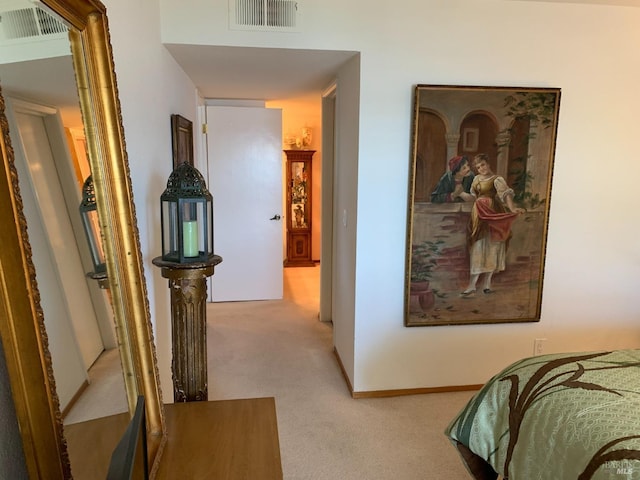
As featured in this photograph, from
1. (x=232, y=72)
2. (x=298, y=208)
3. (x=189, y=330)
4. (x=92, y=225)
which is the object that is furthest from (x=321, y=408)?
(x=298, y=208)

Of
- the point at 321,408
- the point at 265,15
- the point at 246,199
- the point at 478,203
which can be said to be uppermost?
the point at 265,15

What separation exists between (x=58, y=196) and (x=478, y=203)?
7.65ft

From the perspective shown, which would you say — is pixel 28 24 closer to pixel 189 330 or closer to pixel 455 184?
pixel 189 330

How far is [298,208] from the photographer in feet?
20.4

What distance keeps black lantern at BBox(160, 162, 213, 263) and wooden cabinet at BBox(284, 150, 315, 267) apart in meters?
A: 4.40

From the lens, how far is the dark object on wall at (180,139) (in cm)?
270

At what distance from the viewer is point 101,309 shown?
3.32ft

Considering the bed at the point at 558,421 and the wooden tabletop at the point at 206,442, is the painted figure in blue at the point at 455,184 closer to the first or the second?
the bed at the point at 558,421

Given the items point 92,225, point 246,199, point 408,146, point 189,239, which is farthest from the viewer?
point 246,199

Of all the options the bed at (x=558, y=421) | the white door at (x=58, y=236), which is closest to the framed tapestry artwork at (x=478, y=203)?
the bed at (x=558, y=421)

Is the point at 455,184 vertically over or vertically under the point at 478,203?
over

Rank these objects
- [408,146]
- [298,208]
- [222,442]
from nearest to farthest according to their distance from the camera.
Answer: [222,442], [408,146], [298,208]

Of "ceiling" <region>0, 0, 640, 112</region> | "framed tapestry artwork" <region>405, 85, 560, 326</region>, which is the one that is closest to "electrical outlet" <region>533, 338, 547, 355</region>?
"framed tapestry artwork" <region>405, 85, 560, 326</region>

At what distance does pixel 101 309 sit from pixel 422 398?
232cm
